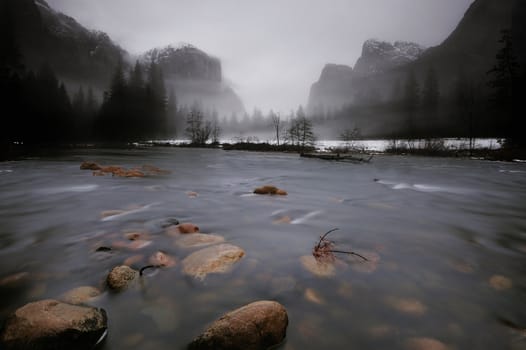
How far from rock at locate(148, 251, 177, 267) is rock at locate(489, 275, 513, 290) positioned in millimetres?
3192

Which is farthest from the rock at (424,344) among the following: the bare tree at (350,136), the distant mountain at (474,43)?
the distant mountain at (474,43)

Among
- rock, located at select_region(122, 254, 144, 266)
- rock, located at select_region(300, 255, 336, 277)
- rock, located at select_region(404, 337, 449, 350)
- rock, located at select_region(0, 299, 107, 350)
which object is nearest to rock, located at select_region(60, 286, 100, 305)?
rock, located at select_region(0, 299, 107, 350)

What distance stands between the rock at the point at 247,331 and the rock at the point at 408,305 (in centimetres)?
98

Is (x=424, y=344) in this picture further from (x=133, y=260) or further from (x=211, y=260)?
(x=133, y=260)

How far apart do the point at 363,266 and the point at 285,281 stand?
945mm

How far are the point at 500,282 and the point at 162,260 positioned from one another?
11.3 ft

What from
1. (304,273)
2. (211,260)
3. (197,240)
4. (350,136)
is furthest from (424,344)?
(350,136)

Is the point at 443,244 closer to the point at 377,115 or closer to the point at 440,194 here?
the point at 440,194

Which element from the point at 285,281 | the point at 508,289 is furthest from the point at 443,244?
the point at 285,281

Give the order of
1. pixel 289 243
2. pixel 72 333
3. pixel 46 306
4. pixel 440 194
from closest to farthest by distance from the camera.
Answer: pixel 72 333 < pixel 46 306 < pixel 289 243 < pixel 440 194

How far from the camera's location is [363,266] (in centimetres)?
257

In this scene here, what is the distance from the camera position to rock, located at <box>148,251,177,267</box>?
250 cm

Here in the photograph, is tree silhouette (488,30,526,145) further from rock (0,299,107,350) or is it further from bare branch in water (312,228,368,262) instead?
rock (0,299,107,350)

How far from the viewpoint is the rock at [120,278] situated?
204cm
